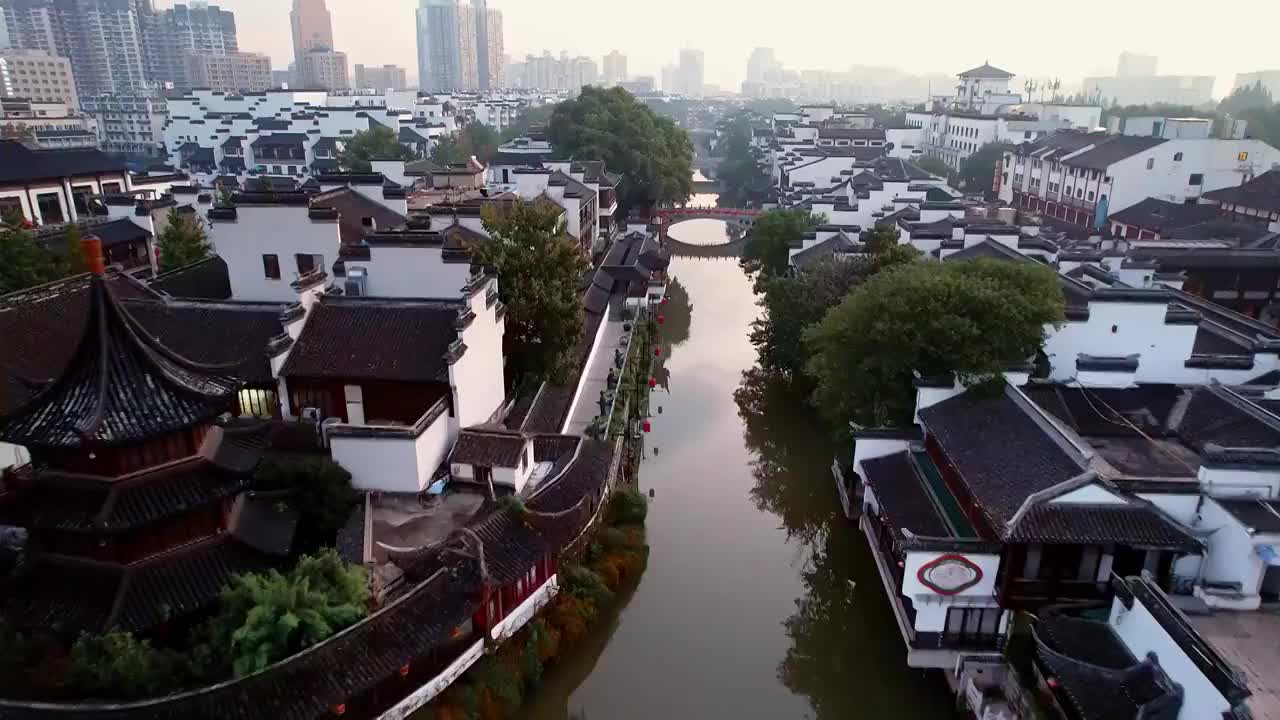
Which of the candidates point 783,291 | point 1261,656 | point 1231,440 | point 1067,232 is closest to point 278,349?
point 783,291

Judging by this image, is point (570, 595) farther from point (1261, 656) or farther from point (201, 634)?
point (1261, 656)

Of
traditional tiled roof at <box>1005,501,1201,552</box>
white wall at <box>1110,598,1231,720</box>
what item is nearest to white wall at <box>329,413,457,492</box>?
traditional tiled roof at <box>1005,501,1201,552</box>

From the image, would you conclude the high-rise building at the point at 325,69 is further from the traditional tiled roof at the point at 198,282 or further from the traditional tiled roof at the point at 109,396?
the traditional tiled roof at the point at 109,396

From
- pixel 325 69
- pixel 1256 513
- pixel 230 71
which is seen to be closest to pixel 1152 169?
pixel 1256 513

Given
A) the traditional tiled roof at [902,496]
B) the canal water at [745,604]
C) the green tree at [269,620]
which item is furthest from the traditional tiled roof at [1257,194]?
the green tree at [269,620]

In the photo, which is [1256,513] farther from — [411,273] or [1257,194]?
[1257,194]

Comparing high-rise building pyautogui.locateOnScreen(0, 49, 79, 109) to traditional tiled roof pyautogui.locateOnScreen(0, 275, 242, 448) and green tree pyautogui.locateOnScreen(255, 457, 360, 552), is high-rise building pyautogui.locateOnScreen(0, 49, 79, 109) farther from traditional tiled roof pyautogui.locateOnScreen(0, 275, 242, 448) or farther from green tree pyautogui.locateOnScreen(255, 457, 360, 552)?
traditional tiled roof pyautogui.locateOnScreen(0, 275, 242, 448)
